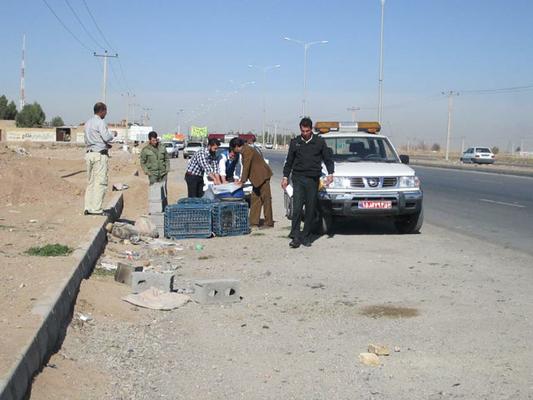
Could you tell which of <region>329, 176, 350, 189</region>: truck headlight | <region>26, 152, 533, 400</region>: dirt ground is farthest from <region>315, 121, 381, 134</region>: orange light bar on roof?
<region>26, 152, 533, 400</region>: dirt ground

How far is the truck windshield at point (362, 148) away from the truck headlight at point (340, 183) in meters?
1.29

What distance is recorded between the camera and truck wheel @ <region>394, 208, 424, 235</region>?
13.0 metres

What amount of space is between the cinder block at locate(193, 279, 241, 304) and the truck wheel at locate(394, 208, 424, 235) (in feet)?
20.2

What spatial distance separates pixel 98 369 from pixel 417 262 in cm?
587

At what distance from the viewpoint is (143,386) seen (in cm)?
498

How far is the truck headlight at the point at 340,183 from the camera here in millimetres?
12297

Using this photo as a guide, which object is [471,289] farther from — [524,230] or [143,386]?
[524,230]

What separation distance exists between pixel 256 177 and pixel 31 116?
433ft

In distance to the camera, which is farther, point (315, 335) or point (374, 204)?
point (374, 204)

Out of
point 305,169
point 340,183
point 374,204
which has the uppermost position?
point 305,169

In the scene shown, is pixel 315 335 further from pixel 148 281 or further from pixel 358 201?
pixel 358 201

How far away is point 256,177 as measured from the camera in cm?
1326

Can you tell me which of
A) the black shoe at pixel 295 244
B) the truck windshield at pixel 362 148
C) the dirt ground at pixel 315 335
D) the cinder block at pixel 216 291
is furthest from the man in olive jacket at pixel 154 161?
the cinder block at pixel 216 291

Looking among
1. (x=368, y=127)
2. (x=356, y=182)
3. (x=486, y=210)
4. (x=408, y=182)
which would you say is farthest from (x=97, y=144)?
(x=486, y=210)
